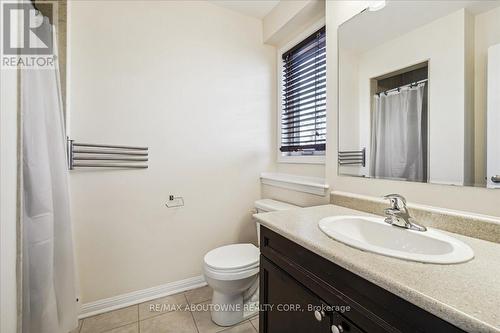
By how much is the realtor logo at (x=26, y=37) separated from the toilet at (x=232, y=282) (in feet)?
4.21

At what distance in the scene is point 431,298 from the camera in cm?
50

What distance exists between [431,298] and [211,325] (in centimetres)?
141

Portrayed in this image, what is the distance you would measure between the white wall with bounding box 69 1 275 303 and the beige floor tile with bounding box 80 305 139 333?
0.13 metres

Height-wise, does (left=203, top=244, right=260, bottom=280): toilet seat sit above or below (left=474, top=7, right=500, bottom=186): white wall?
below

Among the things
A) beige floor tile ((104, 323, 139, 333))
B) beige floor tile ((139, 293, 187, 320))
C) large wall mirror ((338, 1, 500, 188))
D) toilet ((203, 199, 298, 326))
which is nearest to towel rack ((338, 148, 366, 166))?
large wall mirror ((338, 1, 500, 188))

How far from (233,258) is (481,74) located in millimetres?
1543

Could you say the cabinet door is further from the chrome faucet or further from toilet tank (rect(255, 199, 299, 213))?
toilet tank (rect(255, 199, 299, 213))

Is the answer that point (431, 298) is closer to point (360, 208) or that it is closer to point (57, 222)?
point (360, 208)

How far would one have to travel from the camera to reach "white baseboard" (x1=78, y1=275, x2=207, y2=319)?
5.17 ft

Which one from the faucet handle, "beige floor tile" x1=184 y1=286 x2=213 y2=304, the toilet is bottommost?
"beige floor tile" x1=184 y1=286 x2=213 y2=304

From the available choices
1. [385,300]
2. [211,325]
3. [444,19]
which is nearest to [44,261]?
[211,325]

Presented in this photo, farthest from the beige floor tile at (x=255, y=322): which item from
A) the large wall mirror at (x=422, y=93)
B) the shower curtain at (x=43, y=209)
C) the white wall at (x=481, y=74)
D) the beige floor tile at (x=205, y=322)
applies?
the white wall at (x=481, y=74)

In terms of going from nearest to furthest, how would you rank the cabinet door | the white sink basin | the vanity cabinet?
the vanity cabinet < the white sink basin < the cabinet door

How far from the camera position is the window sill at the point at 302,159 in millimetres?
1825
